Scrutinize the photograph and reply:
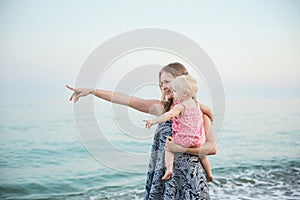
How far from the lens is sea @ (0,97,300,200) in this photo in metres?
4.45

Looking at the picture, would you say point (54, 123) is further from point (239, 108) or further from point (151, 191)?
point (151, 191)

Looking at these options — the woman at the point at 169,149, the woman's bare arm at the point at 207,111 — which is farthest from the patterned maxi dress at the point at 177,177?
the woman's bare arm at the point at 207,111

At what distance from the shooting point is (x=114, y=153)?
2000 mm

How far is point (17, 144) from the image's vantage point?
25.3 ft

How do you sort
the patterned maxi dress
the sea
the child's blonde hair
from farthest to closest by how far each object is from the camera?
the sea, the patterned maxi dress, the child's blonde hair

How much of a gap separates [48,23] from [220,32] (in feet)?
11.6

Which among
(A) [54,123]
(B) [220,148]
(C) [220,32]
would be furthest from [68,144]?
(C) [220,32]

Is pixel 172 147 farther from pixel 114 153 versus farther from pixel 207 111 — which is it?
pixel 114 153

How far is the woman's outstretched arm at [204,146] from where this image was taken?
5.54 ft

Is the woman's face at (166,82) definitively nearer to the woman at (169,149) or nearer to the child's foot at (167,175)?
the woman at (169,149)

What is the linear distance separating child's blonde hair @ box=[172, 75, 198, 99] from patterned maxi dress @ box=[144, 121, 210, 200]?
20 cm

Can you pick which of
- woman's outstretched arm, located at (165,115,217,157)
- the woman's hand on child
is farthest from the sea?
the woman's hand on child

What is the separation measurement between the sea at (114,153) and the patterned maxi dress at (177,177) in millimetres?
207

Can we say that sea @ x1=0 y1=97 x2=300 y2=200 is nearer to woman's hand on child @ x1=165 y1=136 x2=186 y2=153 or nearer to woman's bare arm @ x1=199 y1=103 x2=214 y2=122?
woman's bare arm @ x1=199 y1=103 x2=214 y2=122
